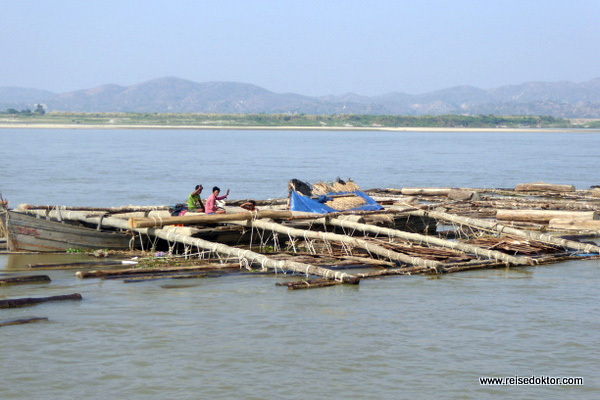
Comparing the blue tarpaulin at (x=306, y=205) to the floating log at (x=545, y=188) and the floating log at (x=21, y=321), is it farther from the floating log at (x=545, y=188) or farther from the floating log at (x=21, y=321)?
the floating log at (x=545, y=188)

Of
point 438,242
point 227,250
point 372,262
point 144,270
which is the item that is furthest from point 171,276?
point 438,242

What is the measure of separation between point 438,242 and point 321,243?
2619 mm

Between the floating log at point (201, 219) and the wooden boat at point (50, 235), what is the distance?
114 cm

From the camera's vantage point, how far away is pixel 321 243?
16828 millimetres

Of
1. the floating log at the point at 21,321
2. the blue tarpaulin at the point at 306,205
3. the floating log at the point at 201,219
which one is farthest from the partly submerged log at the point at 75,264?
the blue tarpaulin at the point at 306,205

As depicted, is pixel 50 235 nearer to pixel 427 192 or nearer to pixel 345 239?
pixel 345 239

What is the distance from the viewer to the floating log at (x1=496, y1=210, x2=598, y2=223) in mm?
21188

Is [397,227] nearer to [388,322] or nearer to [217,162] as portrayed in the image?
[388,322]

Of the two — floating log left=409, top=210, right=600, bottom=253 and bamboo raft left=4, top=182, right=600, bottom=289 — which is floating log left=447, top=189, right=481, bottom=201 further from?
floating log left=409, top=210, right=600, bottom=253

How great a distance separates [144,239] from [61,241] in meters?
1.82

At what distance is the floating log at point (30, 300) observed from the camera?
11.6 metres

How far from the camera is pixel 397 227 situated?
1956 cm

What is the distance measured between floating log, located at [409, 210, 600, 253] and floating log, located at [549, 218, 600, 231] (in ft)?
10.5

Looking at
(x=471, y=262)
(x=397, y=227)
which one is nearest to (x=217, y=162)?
(x=397, y=227)
